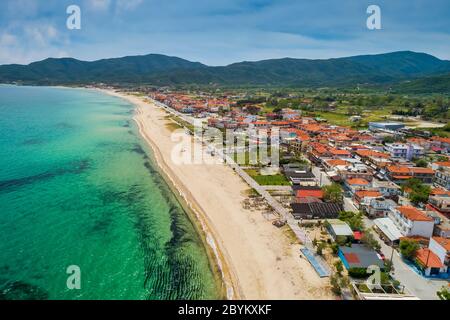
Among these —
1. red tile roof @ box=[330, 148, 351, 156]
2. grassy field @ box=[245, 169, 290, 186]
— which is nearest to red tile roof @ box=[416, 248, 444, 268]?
grassy field @ box=[245, 169, 290, 186]

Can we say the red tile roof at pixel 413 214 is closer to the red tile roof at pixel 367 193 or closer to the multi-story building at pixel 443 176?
the red tile roof at pixel 367 193

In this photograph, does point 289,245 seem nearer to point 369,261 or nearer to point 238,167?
point 369,261

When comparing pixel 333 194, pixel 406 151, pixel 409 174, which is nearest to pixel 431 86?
pixel 406 151

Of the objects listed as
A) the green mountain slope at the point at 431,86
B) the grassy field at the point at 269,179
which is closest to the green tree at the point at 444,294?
the grassy field at the point at 269,179

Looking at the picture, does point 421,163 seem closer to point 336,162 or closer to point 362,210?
point 336,162

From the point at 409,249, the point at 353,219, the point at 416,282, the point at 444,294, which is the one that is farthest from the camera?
the point at 353,219

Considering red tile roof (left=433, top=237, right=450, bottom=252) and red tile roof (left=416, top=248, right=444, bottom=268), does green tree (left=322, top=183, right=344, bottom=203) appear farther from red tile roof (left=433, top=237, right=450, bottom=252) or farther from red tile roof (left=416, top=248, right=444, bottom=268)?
red tile roof (left=433, top=237, right=450, bottom=252)

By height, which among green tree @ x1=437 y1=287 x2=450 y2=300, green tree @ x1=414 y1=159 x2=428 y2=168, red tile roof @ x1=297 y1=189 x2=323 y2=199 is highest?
green tree @ x1=414 y1=159 x2=428 y2=168
